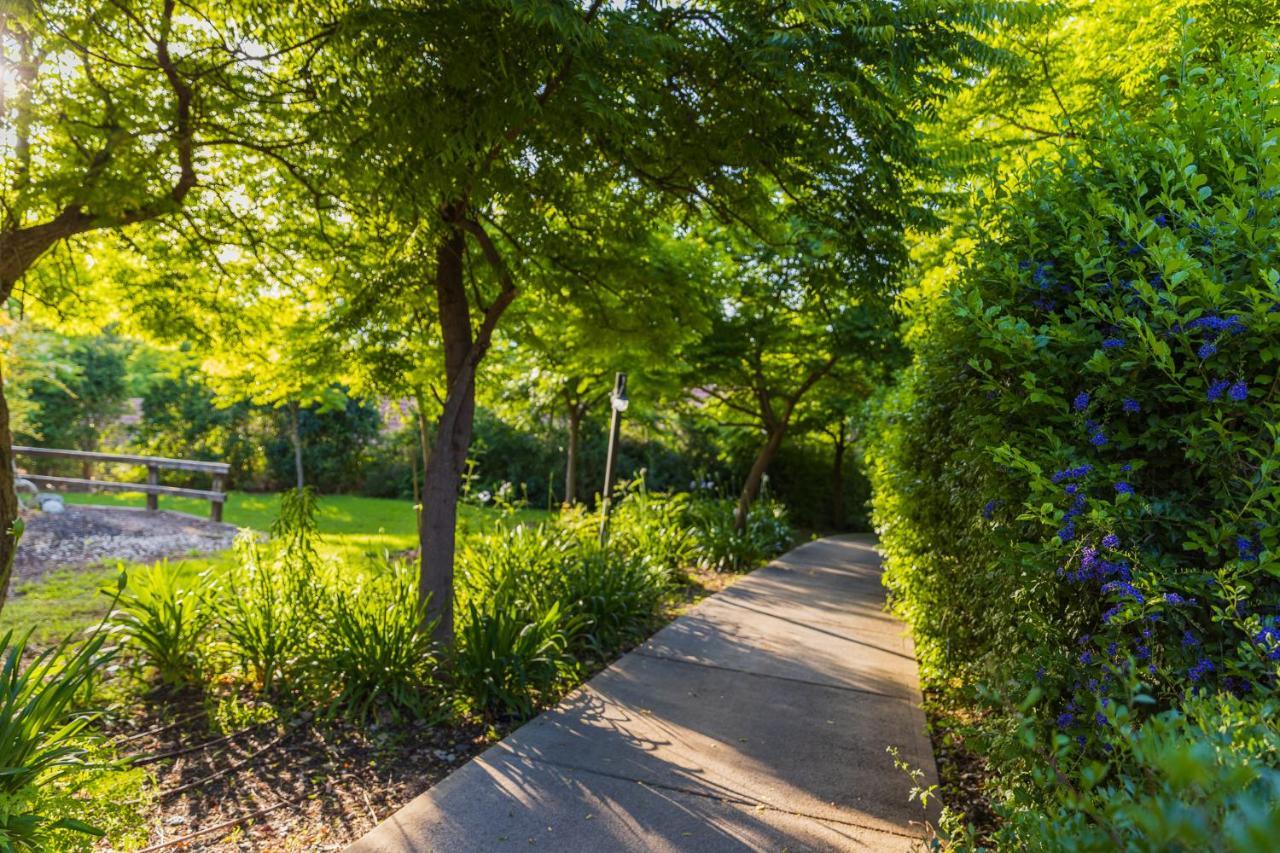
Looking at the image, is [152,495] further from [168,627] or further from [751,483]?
[751,483]

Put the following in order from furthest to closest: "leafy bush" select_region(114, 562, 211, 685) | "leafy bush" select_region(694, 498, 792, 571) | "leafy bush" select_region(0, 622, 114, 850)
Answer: "leafy bush" select_region(694, 498, 792, 571) < "leafy bush" select_region(114, 562, 211, 685) < "leafy bush" select_region(0, 622, 114, 850)

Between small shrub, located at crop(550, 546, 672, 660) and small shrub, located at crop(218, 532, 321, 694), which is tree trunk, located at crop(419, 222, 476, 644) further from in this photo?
small shrub, located at crop(550, 546, 672, 660)

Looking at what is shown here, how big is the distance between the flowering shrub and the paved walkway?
106 centimetres

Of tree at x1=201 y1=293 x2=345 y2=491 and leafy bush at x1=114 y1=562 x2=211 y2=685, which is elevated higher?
tree at x1=201 y1=293 x2=345 y2=491

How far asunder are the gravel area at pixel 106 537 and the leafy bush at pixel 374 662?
521 centimetres

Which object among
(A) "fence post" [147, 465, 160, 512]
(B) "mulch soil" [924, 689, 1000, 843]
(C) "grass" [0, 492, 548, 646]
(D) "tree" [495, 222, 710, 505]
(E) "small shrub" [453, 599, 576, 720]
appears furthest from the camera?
(A) "fence post" [147, 465, 160, 512]

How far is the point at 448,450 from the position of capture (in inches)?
199

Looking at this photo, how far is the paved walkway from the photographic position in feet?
10.2

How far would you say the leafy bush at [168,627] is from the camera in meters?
4.56

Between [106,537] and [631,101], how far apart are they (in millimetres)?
10342

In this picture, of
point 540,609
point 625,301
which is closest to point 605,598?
point 540,609

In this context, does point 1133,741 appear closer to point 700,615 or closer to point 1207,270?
point 1207,270

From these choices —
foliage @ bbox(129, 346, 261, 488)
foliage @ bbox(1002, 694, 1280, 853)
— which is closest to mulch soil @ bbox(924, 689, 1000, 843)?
foliage @ bbox(1002, 694, 1280, 853)

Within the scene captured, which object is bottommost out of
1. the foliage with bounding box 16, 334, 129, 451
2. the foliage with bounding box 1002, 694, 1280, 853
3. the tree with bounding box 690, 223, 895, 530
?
the foliage with bounding box 1002, 694, 1280, 853
